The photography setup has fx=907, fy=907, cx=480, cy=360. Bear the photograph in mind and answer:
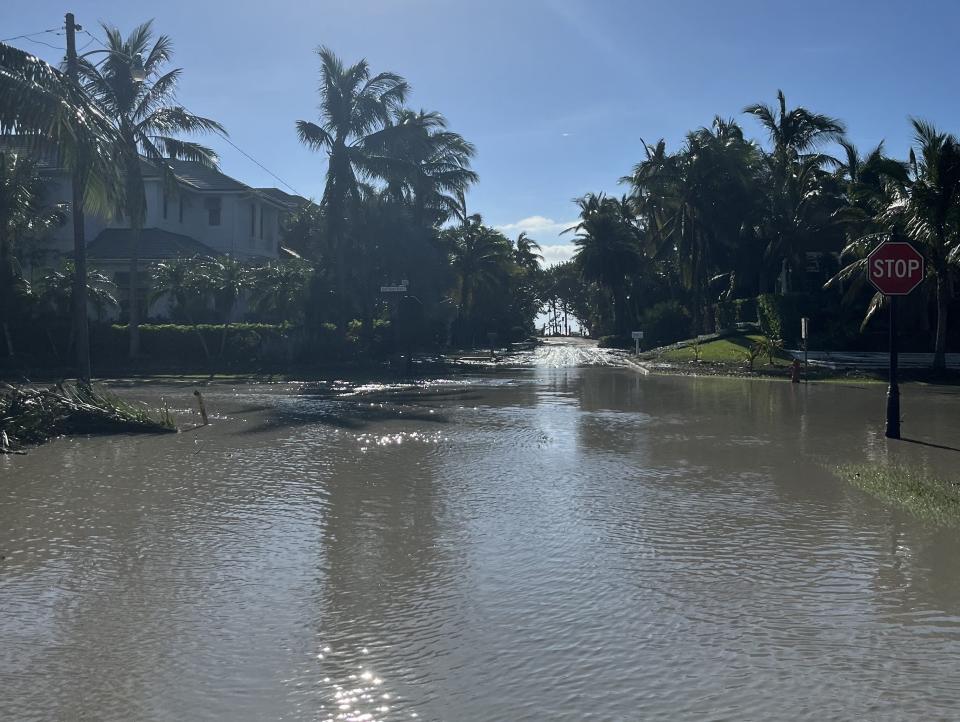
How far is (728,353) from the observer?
1570 inches

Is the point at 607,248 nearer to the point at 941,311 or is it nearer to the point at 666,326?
the point at 666,326

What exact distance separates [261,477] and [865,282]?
95.1 feet

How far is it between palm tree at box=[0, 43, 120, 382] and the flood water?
6.32m

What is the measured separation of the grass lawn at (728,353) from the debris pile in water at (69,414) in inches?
942

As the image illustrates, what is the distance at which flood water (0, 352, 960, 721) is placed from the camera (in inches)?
191

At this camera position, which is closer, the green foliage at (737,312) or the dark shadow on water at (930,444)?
Answer: the dark shadow on water at (930,444)

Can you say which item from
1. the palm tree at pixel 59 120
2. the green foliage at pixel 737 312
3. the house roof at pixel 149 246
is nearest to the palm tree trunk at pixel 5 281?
the house roof at pixel 149 246

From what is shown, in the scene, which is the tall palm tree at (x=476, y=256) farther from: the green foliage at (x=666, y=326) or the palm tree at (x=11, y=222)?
the palm tree at (x=11, y=222)

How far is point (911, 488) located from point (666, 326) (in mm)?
50473

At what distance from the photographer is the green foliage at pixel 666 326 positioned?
59.9 meters

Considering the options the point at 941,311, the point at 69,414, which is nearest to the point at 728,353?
the point at 941,311

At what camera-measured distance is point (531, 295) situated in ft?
383

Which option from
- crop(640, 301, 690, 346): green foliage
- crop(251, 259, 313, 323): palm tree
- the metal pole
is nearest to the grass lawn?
crop(640, 301, 690, 346): green foliage

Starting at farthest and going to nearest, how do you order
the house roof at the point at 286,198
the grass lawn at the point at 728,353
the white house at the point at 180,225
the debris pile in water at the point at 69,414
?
1. the house roof at the point at 286,198
2. the white house at the point at 180,225
3. the grass lawn at the point at 728,353
4. the debris pile in water at the point at 69,414
